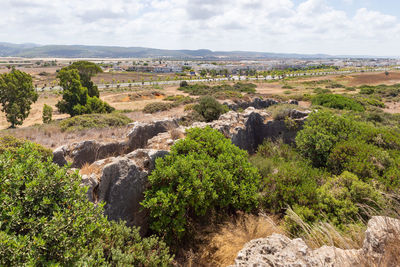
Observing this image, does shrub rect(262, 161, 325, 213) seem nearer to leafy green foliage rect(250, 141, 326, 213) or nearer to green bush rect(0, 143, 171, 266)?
leafy green foliage rect(250, 141, 326, 213)

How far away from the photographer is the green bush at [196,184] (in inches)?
210

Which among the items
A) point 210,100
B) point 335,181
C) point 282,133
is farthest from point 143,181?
point 210,100

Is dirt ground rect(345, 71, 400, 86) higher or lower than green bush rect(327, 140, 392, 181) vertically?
higher

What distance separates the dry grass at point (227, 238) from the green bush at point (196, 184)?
392 mm

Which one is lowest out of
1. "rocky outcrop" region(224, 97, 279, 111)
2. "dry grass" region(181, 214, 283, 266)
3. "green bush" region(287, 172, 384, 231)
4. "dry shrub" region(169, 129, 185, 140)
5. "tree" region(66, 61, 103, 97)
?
"dry grass" region(181, 214, 283, 266)

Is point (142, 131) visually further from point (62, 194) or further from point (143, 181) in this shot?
point (62, 194)

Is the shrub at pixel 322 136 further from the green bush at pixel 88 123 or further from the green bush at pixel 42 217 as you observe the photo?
the green bush at pixel 88 123

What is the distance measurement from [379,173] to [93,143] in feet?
31.3

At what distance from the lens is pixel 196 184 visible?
17.8ft

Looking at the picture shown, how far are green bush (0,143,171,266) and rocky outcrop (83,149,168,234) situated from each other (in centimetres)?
154

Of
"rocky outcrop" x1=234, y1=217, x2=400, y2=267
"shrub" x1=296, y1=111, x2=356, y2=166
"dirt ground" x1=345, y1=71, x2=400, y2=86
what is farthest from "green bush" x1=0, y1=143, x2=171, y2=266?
"dirt ground" x1=345, y1=71, x2=400, y2=86

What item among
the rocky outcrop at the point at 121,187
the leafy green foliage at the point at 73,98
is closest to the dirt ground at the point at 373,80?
the leafy green foliage at the point at 73,98

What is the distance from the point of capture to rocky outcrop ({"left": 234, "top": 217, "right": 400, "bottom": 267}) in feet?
12.1

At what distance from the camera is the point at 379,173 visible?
24.8 ft
